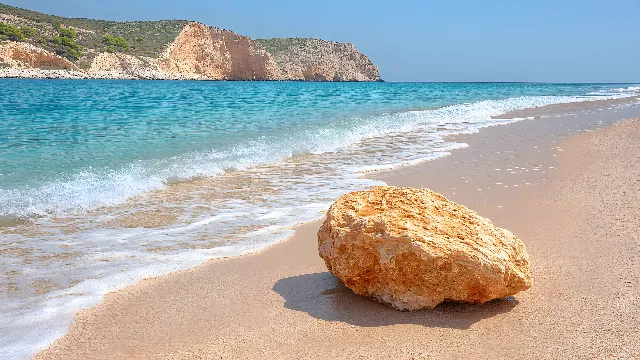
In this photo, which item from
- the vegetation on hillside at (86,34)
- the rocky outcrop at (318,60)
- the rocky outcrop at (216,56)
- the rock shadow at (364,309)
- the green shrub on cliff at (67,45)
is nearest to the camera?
the rock shadow at (364,309)

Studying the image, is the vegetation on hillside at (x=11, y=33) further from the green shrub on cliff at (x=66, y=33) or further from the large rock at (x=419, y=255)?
the large rock at (x=419, y=255)

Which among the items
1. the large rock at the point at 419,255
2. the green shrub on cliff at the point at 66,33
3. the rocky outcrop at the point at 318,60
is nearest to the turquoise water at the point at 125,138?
the large rock at the point at 419,255

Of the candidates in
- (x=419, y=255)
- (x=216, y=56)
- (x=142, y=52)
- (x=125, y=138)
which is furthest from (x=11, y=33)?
(x=419, y=255)

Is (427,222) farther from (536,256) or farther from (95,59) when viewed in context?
(95,59)

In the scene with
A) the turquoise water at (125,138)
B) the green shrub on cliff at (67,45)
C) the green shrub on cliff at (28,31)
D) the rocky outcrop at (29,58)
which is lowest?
the turquoise water at (125,138)

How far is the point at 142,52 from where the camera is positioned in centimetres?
7531

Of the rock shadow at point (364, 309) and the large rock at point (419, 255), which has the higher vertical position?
the large rock at point (419, 255)

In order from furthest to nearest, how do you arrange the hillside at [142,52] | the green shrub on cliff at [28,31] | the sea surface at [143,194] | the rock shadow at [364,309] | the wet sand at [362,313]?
the green shrub on cliff at [28,31] → the hillside at [142,52] → the sea surface at [143,194] → the rock shadow at [364,309] → the wet sand at [362,313]

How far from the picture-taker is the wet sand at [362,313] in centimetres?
267

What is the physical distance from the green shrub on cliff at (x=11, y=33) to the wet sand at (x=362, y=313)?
2673 inches

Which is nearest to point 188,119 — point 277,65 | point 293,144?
point 293,144

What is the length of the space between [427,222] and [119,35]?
281 feet

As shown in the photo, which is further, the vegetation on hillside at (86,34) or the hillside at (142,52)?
the vegetation on hillside at (86,34)

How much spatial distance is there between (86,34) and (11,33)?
1462 cm
